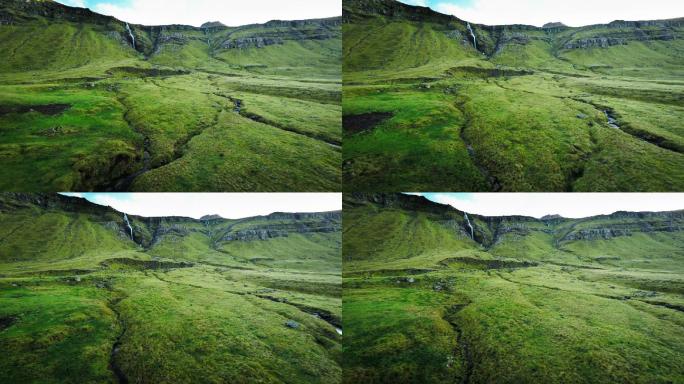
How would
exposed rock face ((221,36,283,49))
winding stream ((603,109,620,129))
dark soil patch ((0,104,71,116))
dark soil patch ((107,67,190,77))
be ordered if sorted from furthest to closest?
dark soil patch ((107,67,190,77)) → exposed rock face ((221,36,283,49)) → winding stream ((603,109,620,129)) → dark soil patch ((0,104,71,116))

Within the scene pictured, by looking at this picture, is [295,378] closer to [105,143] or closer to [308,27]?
[105,143]

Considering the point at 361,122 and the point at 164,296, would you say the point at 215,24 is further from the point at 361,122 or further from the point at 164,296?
the point at 164,296

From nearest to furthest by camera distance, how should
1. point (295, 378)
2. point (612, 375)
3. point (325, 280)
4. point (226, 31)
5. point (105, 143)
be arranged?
point (612, 375)
point (295, 378)
point (105, 143)
point (325, 280)
point (226, 31)

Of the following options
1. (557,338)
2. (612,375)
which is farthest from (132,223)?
(612,375)

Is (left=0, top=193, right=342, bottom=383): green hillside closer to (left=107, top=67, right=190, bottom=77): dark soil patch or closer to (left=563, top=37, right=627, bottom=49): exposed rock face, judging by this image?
(left=107, top=67, right=190, bottom=77): dark soil patch

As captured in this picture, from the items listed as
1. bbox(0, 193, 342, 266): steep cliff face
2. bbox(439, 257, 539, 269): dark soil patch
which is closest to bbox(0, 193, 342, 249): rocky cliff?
bbox(0, 193, 342, 266): steep cliff face
